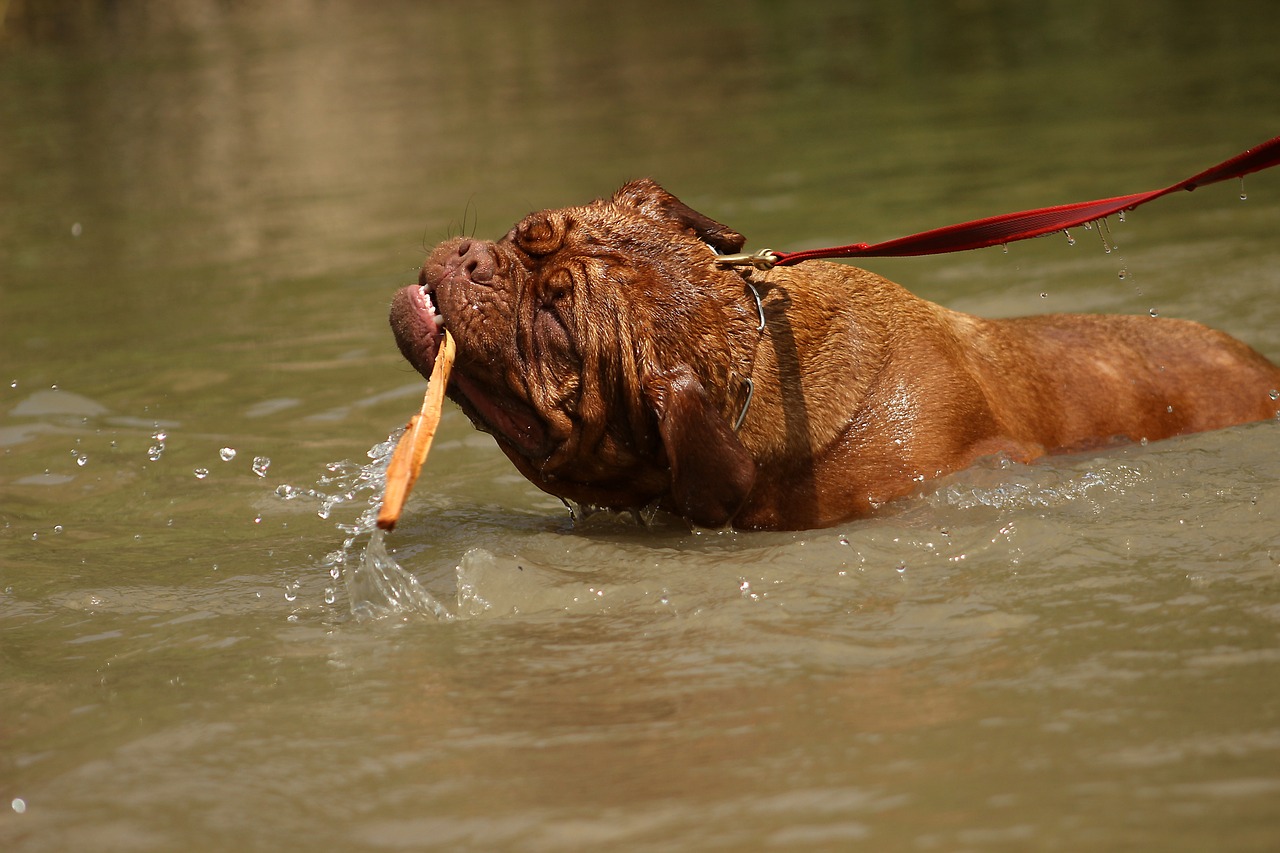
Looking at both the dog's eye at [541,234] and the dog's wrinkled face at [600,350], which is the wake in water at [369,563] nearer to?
the dog's wrinkled face at [600,350]

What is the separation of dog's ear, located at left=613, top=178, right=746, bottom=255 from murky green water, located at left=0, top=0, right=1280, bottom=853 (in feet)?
3.71

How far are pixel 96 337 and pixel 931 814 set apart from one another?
7779mm

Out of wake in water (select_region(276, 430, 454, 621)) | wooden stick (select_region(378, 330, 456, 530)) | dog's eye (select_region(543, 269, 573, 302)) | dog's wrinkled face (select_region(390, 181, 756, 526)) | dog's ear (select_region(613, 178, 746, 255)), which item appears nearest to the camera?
wooden stick (select_region(378, 330, 456, 530))

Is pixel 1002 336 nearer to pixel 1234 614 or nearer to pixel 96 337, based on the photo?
pixel 1234 614

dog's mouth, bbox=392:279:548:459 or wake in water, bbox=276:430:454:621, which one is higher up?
dog's mouth, bbox=392:279:548:459

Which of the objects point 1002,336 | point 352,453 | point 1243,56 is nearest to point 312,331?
point 352,453

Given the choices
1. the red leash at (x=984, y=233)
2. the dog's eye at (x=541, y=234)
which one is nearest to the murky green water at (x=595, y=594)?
the red leash at (x=984, y=233)

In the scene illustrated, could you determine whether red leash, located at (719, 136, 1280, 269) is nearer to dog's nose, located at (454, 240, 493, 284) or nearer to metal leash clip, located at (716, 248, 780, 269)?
metal leash clip, located at (716, 248, 780, 269)

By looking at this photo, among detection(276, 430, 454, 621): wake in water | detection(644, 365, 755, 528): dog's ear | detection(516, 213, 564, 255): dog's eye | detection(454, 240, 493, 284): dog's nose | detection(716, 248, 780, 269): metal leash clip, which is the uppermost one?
detection(516, 213, 564, 255): dog's eye

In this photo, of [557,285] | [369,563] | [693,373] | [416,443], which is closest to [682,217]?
[557,285]

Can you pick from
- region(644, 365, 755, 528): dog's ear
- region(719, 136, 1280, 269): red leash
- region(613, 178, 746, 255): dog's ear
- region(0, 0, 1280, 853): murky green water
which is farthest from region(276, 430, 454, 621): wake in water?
region(719, 136, 1280, 269): red leash

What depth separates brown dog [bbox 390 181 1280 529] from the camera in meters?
5.01

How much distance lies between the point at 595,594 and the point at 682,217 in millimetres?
1560

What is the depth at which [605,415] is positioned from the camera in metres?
5.07
